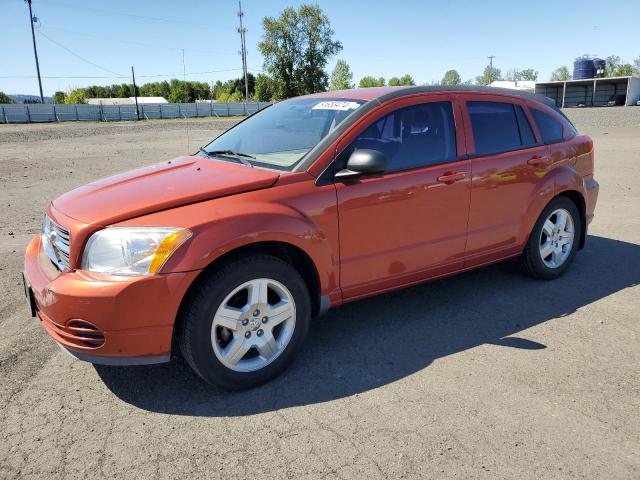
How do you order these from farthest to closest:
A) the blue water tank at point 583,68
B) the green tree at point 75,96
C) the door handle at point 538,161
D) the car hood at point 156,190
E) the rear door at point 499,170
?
the green tree at point 75,96 < the blue water tank at point 583,68 < the door handle at point 538,161 < the rear door at point 499,170 < the car hood at point 156,190

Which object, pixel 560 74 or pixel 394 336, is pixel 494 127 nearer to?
pixel 394 336

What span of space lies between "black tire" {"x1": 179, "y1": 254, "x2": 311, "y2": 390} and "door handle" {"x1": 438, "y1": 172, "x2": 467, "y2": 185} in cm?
137

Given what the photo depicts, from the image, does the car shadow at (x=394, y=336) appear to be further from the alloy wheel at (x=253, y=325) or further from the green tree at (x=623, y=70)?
the green tree at (x=623, y=70)

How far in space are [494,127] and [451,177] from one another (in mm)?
786

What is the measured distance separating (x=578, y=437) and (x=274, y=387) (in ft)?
5.51

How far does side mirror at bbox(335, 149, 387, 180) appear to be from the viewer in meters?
3.32

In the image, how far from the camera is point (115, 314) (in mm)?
2732

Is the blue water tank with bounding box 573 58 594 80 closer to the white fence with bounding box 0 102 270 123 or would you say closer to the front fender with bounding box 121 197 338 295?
the white fence with bounding box 0 102 270 123

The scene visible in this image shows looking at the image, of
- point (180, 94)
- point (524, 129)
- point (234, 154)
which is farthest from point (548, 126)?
point (180, 94)

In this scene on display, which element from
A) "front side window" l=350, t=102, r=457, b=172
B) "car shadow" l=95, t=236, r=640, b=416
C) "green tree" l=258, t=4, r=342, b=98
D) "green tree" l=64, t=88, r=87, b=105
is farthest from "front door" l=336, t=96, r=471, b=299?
"green tree" l=64, t=88, r=87, b=105

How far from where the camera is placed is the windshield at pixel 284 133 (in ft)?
11.9

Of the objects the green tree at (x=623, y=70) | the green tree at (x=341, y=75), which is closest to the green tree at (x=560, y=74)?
the green tree at (x=623, y=70)

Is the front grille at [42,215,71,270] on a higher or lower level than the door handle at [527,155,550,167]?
lower

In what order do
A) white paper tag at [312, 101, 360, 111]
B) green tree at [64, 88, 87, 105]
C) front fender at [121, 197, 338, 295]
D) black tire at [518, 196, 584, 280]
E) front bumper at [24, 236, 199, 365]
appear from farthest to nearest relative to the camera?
green tree at [64, 88, 87, 105], black tire at [518, 196, 584, 280], white paper tag at [312, 101, 360, 111], front fender at [121, 197, 338, 295], front bumper at [24, 236, 199, 365]
